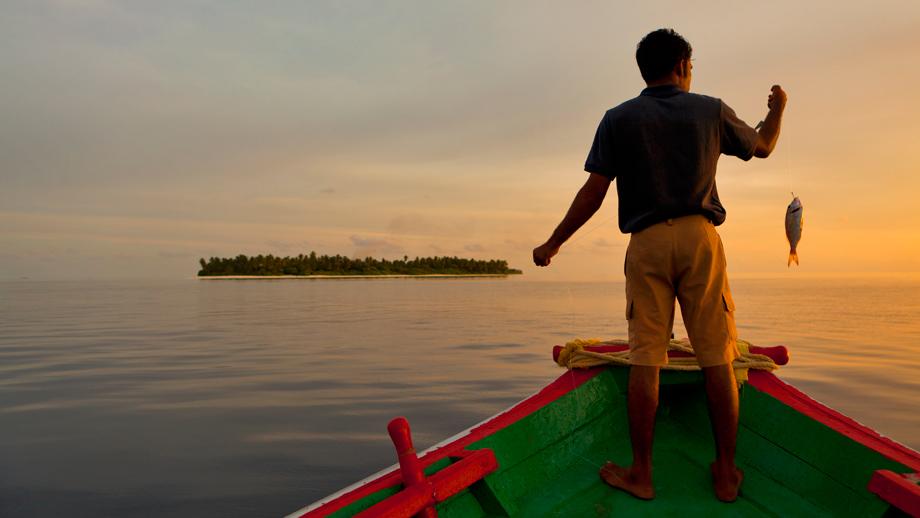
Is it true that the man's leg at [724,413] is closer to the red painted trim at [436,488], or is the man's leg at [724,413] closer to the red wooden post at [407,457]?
the red painted trim at [436,488]

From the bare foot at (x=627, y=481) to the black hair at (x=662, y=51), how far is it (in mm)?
1856

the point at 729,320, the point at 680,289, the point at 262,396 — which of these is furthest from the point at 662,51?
the point at 262,396

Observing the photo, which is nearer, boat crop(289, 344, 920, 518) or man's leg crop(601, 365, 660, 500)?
boat crop(289, 344, 920, 518)

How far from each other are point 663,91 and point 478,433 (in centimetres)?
187

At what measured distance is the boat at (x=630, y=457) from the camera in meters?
2.50

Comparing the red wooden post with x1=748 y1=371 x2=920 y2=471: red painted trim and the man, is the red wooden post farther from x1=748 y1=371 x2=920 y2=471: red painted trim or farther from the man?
x1=748 y1=371 x2=920 y2=471: red painted trim

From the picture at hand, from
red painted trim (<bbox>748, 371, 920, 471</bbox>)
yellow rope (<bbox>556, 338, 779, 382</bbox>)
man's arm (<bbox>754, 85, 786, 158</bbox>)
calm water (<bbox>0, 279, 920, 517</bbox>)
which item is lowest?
calm water (<bbox>0, 279, 920, 517</bbox>)

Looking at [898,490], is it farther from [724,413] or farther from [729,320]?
[729,320]

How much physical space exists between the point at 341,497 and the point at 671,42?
94.3 inches

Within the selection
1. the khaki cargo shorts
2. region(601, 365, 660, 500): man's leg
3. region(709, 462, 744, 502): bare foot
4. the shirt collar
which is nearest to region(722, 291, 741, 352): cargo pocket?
the khaki cargo shorts

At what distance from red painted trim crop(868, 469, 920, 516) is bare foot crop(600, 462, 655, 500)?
890 mm

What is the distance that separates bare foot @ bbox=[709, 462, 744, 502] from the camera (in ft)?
9.65

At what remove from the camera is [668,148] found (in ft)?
9.04

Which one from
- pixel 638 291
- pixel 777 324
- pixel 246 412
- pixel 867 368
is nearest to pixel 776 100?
pixel 638 291
